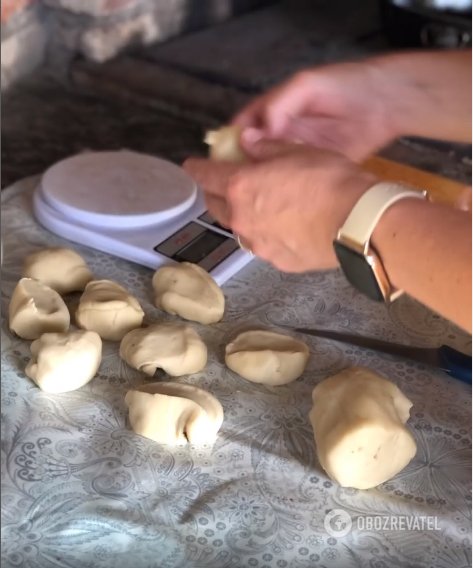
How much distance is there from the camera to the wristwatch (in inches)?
20.4

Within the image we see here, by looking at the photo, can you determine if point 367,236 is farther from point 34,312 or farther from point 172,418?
point 34,312

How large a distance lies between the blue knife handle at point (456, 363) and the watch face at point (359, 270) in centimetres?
19

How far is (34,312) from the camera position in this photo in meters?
0.69

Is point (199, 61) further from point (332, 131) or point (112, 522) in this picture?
point (112, 522)

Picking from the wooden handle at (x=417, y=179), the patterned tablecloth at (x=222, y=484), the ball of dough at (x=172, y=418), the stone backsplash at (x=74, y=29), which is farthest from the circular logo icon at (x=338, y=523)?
the stone backsplash at (x=74, y=29)

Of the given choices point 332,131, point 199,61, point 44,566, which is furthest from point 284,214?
point 199,61

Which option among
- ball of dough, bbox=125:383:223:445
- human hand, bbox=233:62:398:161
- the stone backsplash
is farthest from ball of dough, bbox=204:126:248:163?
the stone backsplash

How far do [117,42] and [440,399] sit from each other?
3.28 feet

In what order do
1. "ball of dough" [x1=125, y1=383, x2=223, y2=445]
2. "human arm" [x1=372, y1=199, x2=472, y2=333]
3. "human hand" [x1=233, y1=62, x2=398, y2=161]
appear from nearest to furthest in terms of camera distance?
"human arm" [x1=372, y1=199, x2=472, y2=333], "ball of dough" [x1=125, y1=383, x2=223, y2=445], "human hand" [x1=233, y1=62, x2=398, y2=161]

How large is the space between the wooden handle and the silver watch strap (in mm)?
369

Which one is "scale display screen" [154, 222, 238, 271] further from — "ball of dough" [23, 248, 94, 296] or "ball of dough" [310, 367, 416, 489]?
"ball of dough" [310, 367, 416, 489]

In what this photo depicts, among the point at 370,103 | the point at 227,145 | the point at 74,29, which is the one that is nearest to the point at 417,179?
the point at 370,103

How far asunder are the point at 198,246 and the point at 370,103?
0.83ft

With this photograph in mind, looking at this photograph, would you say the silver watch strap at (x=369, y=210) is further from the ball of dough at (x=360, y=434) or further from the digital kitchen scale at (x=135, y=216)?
the digital kitchen scale at (x=135, y=216)
